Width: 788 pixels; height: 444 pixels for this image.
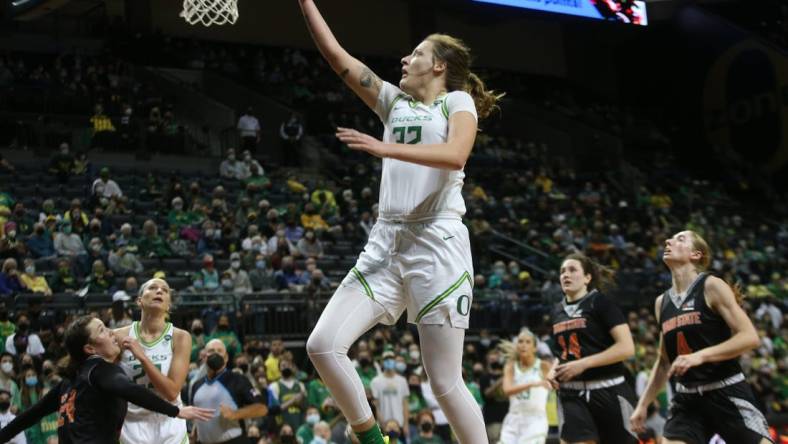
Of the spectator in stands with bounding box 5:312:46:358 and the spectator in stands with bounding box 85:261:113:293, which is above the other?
the spectator in stands with bounding box 85:261:113:293

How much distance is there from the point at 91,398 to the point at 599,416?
353cm

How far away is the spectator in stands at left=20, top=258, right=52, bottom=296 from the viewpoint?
13836 millimetres

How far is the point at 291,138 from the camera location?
74.1 feet

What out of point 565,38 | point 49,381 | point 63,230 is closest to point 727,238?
point 565,38

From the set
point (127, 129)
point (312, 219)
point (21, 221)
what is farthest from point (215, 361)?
point (127, 129)

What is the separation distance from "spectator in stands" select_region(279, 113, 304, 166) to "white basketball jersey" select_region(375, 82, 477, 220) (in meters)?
17.7

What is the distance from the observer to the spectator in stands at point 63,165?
706 inches

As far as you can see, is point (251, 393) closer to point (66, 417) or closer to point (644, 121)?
point (66, 417)

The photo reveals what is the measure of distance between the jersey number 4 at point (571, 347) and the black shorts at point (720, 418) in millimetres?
1036

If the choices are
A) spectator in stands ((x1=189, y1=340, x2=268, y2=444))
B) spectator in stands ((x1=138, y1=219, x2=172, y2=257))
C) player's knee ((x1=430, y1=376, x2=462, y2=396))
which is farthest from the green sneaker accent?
spectator in stands ((x1=138, y1=219, x2=172, y2=257))

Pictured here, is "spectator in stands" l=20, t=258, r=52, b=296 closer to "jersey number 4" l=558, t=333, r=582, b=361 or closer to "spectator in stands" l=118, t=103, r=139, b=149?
"spectator in stands" l=118, t=103, r=139, b=149

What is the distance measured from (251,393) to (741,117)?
2574cm

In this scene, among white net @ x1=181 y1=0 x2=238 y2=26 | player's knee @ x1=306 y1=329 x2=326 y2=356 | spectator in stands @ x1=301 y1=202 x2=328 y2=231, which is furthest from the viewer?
spectator in stands @ x1=301 y1=202 x2=328 y2=231

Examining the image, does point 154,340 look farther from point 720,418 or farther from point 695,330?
point 720,418
